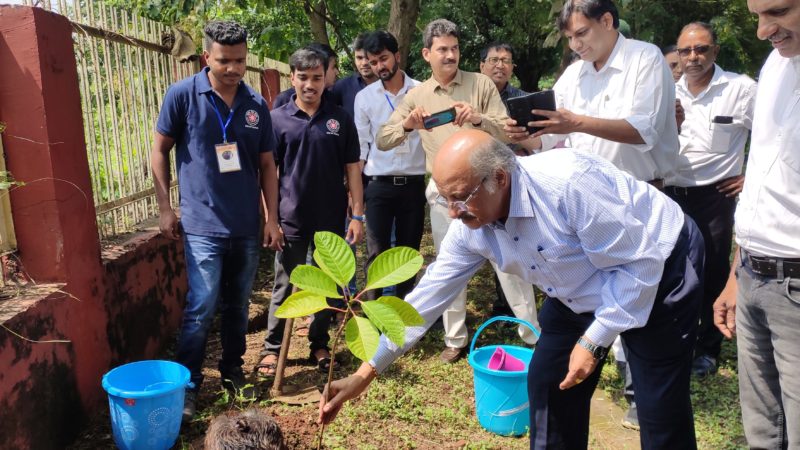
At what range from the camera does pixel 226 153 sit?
344 centimetres

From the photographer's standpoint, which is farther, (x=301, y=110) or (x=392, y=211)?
(x=392, y=211)

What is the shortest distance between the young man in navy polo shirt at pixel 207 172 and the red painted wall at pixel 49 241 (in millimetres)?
410

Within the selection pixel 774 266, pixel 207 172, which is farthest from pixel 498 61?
pixel 774 266

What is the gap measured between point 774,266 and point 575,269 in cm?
64

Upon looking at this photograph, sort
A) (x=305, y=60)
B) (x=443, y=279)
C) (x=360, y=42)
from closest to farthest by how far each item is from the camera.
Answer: (x=443, y=279) → (x=305, y=60) → (x=360, y=42)

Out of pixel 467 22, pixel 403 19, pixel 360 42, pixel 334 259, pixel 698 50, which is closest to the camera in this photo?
pixel 334 259

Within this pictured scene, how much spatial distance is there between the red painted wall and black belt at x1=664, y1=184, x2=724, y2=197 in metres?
3.43

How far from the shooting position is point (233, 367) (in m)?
3.70

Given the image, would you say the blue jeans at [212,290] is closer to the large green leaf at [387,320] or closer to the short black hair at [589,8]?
the large green leaf at [387,320]

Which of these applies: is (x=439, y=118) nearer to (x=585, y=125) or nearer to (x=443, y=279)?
(x=585, y=125)

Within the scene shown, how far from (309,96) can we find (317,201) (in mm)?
651

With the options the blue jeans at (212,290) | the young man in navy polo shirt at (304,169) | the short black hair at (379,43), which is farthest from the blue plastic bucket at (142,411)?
the short black hair at (379,43)

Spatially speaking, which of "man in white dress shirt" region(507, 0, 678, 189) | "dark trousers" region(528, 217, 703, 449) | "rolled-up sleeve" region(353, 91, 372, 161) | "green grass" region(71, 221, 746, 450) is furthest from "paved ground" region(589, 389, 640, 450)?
"rolled-up sleeve" region(353, 91, 372, 161)

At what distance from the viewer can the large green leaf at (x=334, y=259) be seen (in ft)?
6.20
